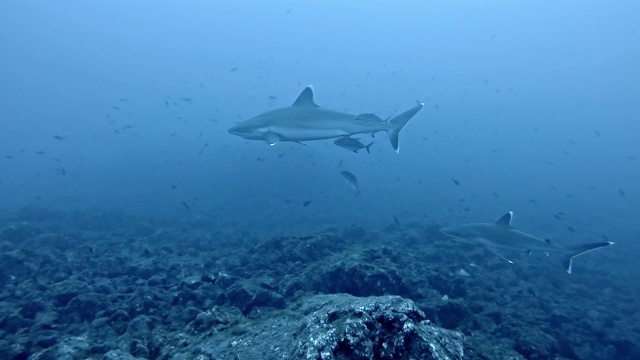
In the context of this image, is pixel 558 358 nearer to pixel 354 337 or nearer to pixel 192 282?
pixel 354 337

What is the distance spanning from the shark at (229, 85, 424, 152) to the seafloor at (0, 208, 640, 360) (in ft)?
11.5

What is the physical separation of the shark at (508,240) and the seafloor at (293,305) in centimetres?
129

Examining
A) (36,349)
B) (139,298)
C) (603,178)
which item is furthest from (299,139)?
(603,178)

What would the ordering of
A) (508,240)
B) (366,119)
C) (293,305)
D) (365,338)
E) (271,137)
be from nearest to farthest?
(365,338)
(293,305)
(508,240)
(366,119)
(271,137)

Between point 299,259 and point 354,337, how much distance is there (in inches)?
284

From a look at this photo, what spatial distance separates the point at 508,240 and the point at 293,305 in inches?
318

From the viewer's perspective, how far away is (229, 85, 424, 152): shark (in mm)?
11664

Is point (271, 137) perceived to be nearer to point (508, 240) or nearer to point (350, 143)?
point (350, 143)

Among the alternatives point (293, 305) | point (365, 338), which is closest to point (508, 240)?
point (293, 305)

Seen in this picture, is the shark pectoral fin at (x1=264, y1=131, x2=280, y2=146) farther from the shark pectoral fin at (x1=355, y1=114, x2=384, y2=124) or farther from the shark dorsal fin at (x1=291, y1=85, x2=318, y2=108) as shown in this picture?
the shark pectoral fin at (x1=355, y1=114, x2=384, y2=124)

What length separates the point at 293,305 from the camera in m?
5.75

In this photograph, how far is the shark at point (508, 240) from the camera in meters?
10.2

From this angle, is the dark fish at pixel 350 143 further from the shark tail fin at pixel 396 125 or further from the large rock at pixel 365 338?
the large rock at pixel 365 338

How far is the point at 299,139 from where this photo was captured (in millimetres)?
11977
